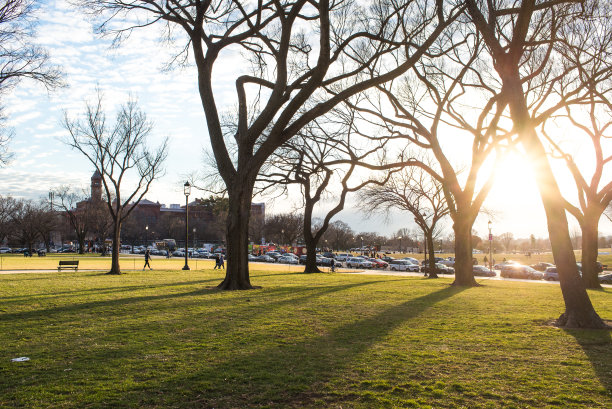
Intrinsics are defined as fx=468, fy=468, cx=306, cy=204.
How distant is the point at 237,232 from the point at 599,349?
12.3 meters

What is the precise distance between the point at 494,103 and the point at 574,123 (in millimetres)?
4984

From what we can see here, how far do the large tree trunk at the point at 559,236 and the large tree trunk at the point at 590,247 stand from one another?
53.5 ft

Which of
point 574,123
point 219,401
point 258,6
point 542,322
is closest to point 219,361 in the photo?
point 219,401

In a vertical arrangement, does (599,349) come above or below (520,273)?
above

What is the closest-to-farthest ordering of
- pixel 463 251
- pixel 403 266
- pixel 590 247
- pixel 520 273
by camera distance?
pixel 463 251 → pixel 590 247 → pixel 520 273 → pixel 403 266

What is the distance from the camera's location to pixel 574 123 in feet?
83.0

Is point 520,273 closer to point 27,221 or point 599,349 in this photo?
point 599,349

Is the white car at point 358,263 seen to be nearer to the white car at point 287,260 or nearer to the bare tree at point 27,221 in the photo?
the white car at point 287,260

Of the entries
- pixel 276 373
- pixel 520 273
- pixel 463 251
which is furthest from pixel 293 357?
pixel 520 273

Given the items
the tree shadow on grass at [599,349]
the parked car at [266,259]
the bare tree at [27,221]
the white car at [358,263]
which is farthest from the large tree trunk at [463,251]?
the bare tree at [27,221]

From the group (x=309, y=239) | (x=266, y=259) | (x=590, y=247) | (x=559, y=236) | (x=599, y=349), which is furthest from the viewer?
(x=266, y=259)

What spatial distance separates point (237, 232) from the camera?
57.8 ft

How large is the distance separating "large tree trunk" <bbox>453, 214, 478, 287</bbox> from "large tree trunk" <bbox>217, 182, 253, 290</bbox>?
1151cm

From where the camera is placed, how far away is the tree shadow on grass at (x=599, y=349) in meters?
6.32
